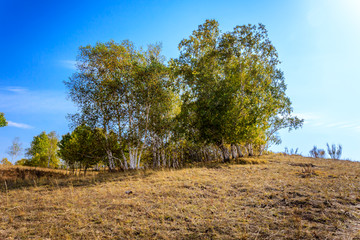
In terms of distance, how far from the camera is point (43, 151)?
2389 inches

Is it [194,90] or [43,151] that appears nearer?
[194,90]

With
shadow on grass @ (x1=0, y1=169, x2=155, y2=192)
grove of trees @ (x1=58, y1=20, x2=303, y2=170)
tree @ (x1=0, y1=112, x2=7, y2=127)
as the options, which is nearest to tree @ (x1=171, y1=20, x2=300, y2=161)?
grove of trees @ (x1=58, y1=20, x2=303, y2=170)

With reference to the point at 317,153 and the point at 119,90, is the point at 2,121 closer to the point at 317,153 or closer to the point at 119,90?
the point at 119,90

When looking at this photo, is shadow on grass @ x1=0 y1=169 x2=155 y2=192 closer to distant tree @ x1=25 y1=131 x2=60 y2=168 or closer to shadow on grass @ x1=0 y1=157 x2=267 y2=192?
shadow on grass @ x1=0 y1=157 x2=267 y2=192

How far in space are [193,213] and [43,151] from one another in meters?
67.9

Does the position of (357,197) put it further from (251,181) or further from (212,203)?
(212,203)

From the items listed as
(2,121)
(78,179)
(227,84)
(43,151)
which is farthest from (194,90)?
(43,151)

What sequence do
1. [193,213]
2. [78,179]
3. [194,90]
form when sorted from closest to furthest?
[193,213], [78,179], [194,90]

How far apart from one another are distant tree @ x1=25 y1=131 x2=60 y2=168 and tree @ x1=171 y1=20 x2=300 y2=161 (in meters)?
56.9

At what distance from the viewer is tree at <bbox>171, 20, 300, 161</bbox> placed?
1936 centimetres

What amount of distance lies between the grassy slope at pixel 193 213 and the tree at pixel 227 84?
28.4ft

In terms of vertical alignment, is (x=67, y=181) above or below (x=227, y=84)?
below

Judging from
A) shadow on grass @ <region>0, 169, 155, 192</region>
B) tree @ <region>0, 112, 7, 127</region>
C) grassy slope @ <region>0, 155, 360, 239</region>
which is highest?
tree @ <region>0, 112, 7, 127</region>

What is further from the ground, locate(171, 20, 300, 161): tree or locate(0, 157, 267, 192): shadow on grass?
locate(171, 20, 300, 161): tree
